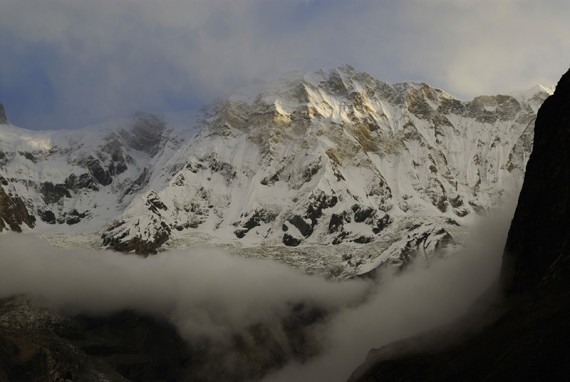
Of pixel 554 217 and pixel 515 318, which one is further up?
pixel 554 217

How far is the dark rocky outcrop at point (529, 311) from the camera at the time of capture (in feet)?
209

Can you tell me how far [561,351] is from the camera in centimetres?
5919

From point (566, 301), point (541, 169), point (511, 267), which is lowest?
point (566, 301)

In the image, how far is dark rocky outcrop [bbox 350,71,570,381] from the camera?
63828mm

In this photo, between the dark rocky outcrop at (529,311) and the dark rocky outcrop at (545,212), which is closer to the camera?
the dark rocky outcrop at (529,311)

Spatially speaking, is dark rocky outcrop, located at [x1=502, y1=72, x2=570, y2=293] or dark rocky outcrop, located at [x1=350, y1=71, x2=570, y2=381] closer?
dark rocky outcrop, located at [x1=350, y1=71, x2=570, y2=381]

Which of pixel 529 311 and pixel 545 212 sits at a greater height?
pixel 545 212

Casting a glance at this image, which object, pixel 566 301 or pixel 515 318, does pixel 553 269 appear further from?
pixel 566 301

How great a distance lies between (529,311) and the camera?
7906 centimetres

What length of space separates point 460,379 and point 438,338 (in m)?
24.0

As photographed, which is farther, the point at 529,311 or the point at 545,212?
the point at 545,212

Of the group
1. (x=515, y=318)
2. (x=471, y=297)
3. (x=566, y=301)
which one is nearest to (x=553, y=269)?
(x=515, y=318)

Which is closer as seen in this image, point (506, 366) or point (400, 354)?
point (506, 366)

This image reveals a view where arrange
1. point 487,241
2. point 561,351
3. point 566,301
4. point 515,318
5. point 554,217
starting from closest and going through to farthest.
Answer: point 561,351 < point 566,301 < point 515,318 < point 554,217 < point 487,241
